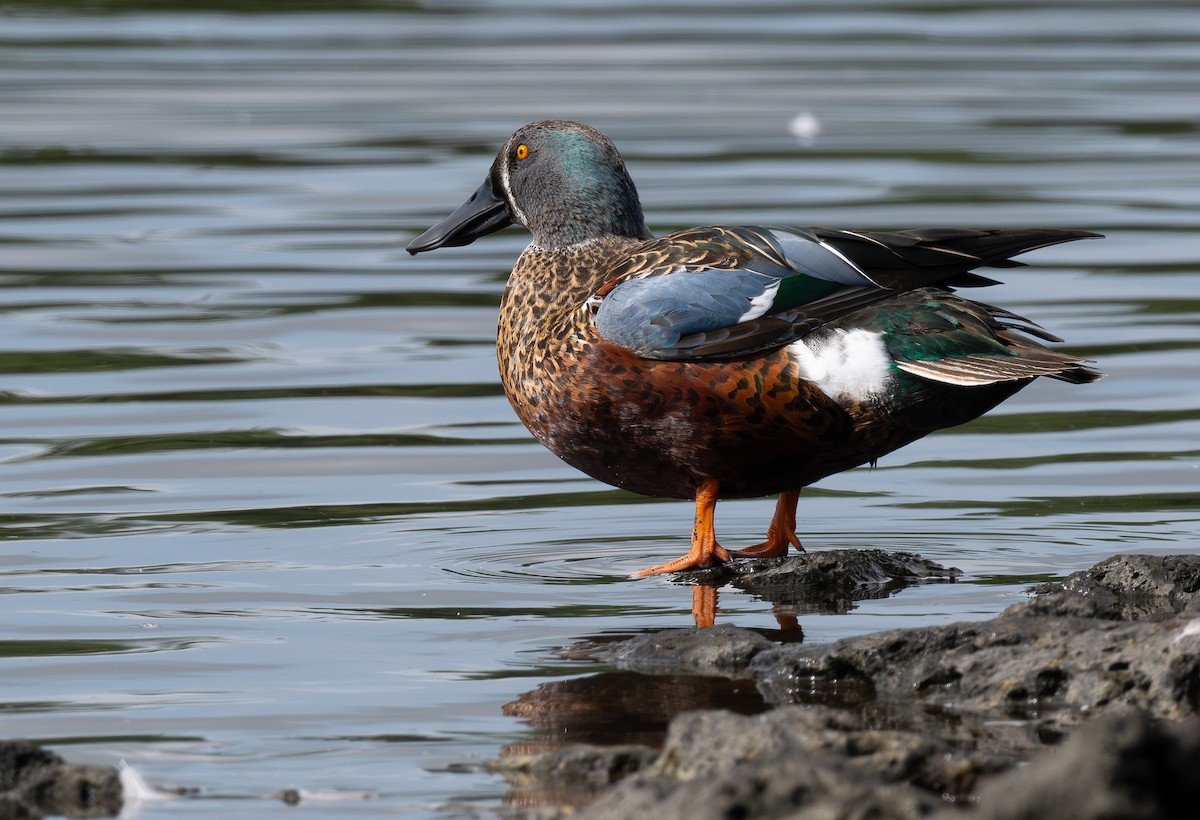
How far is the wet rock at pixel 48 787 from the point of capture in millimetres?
3900

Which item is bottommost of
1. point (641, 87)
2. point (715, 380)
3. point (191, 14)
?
point (715, 380)

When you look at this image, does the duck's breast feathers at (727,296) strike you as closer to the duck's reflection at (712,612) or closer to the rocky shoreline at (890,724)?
the duck's reflection at (712,612)

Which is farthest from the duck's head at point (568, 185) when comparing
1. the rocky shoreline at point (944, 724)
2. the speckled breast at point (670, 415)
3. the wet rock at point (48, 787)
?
the wet rock at point (48, 787)

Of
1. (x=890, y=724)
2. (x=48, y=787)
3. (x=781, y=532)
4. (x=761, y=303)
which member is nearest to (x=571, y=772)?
(x=890, y=724)

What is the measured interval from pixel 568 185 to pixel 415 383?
2.98m

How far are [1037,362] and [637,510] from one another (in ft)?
6.54

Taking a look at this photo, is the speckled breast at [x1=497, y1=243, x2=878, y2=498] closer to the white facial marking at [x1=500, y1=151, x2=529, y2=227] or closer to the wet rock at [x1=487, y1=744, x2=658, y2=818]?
the white facial marking at [x1=500, y1=151, x2=529, y2=227]

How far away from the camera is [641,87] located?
19.7 metres

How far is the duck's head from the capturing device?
693 centimetres

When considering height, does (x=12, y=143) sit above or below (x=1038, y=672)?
above

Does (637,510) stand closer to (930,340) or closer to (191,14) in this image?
(930,340)

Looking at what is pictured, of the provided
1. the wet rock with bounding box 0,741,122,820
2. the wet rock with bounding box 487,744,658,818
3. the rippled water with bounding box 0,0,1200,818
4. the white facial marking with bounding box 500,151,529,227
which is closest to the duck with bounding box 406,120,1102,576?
the rippled water with bounding box 0,0,1200,818

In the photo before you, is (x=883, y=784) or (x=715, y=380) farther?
(x=715, y=380)

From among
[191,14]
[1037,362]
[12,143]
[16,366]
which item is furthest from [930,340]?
[191,14]
